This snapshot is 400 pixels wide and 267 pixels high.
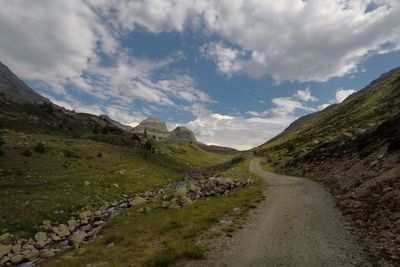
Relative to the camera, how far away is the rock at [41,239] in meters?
28.5

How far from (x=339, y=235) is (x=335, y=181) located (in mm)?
22082

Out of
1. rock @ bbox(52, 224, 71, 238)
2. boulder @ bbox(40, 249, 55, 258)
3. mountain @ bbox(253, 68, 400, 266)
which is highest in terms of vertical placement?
mountain @ bbox(253, 68, 400, 266)

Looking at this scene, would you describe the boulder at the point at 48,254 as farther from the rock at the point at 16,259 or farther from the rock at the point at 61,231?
the rock at the point at 61,231

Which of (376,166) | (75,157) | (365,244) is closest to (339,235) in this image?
(365,244)

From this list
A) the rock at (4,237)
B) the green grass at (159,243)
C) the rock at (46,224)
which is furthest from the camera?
the rock at (46,224)

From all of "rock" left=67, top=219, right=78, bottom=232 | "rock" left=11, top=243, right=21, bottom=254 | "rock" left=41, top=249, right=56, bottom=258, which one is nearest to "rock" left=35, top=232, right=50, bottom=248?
"rock" left=11, top=243, right=21, bottom=254

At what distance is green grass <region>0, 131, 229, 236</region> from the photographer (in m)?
35.5

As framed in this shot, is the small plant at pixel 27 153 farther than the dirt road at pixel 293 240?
Yes

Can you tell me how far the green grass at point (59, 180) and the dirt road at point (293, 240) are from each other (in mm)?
22467

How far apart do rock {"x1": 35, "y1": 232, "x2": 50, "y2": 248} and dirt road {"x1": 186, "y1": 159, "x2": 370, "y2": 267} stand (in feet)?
61.2

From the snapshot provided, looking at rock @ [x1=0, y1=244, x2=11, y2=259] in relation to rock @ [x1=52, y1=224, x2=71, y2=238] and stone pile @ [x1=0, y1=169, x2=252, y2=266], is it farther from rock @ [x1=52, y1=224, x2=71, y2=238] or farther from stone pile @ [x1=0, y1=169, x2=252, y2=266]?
rock @ [x1=52, y1=224, x2=71, y2=238]

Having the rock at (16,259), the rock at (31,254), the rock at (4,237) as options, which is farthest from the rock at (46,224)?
the rock at (16,259)

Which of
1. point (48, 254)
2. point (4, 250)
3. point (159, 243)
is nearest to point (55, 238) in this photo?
point (4, 250)

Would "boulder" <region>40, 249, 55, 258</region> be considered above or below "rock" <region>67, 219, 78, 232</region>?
below
